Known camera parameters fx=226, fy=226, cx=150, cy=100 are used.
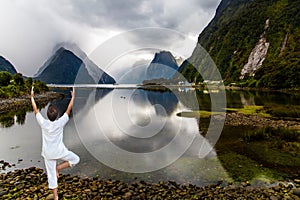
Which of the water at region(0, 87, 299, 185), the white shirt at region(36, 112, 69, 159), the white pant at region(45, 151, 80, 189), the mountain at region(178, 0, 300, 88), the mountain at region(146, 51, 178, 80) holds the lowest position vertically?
the water at region(0, 87, 299, 185)

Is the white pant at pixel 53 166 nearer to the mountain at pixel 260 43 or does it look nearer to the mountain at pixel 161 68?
the mountain at pixel 161 68

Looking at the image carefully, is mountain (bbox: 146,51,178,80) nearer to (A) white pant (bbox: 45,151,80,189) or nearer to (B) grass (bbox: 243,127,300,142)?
(B) grass (bbox: 243,127,300,142)

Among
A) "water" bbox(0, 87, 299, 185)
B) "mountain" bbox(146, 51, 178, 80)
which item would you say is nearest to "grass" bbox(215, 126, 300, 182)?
"water" bbox(0, 87, 299, 185)

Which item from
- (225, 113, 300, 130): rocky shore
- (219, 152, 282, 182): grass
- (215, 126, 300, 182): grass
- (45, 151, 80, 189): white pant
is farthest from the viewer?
(225, 113, 300, 130): rocky shore

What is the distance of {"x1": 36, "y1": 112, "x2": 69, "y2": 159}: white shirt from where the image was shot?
609cm

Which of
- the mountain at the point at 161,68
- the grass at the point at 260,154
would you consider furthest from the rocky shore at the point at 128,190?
the mountain at the point at 161,68

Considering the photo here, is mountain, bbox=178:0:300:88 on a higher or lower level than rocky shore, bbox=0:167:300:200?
higher

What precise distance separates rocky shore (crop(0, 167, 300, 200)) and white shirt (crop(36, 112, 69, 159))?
3654 mm

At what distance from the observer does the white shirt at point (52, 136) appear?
6.09m

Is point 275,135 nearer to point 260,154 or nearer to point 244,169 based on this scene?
point 260,154

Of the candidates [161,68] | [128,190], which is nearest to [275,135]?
[161,68]

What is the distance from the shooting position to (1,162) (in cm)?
1423

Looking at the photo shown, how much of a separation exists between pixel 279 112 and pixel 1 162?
33.3 meters

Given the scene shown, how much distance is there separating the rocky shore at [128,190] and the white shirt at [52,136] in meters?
3.65
